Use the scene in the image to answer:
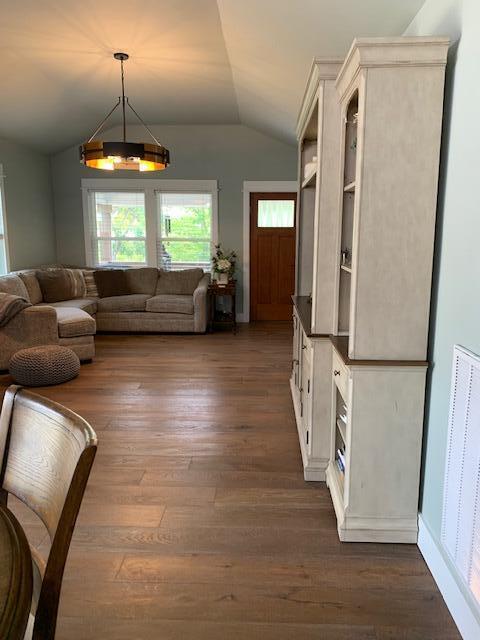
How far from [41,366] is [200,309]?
2.46 meters

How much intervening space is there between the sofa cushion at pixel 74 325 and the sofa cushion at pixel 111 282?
156 centimetres

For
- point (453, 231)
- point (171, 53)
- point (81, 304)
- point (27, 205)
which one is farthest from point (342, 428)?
A: point (27, 205)

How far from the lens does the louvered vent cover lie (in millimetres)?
1448

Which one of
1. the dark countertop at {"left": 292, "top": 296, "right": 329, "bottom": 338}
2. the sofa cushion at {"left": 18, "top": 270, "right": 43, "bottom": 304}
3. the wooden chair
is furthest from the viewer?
the sofa cushion at {"left": 18, "top": 270, "right": 43, "bottom": 304}

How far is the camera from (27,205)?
6289mm

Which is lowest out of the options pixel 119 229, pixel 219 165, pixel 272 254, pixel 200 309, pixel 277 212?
pixel 200 309

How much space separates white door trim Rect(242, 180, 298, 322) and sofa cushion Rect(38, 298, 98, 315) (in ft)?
7.08

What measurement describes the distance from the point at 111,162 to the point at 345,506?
3288 millimetres

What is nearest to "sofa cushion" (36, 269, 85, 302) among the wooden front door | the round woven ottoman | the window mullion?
the window mullion

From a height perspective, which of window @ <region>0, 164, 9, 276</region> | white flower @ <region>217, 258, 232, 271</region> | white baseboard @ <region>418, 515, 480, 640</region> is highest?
window @ <region>0, 164, 9, 276</region>

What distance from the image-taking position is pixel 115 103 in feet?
18.3

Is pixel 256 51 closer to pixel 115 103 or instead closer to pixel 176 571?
pixel 115 103

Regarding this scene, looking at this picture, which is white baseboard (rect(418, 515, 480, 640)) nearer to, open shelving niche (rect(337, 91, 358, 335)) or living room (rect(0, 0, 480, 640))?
living room (rect(0, 0, 480, 640))

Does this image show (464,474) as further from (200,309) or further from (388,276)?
(200,309)
